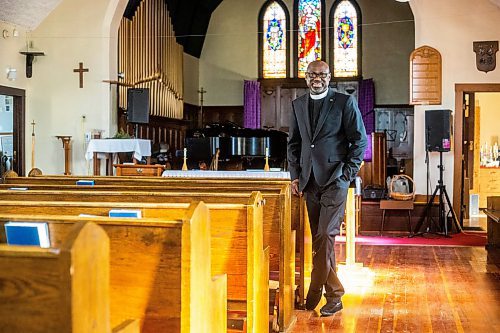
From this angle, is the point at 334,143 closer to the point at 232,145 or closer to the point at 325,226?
the point at 325,226

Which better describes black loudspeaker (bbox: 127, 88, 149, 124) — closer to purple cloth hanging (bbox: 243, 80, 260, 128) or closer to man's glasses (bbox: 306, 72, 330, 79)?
purple cloth hanging (bbox: 243, 80, 260, 128)

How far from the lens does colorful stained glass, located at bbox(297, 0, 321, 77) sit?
15.4 m

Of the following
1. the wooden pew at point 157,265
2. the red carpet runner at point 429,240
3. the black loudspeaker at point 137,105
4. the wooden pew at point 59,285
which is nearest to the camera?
the wooden pew at point 59,285

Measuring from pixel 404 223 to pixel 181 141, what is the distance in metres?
7.22

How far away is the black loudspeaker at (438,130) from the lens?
8.64 m

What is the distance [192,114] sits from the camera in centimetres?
1555

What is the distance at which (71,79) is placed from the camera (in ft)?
33.2

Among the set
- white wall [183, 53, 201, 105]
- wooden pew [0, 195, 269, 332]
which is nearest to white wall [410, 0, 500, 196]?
wooden pew [0, 195, 269, 332]

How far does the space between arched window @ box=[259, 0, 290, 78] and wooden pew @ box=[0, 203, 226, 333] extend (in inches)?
550

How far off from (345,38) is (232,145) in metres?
5.60

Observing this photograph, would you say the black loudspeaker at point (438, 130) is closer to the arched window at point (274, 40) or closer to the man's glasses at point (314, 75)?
the man's glasses at point (314, 75)

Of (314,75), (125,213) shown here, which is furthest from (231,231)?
(314,75)

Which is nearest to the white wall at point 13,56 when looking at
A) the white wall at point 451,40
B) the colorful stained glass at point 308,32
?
the white wall at point 451,40

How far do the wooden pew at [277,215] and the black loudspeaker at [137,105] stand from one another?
5.58m
